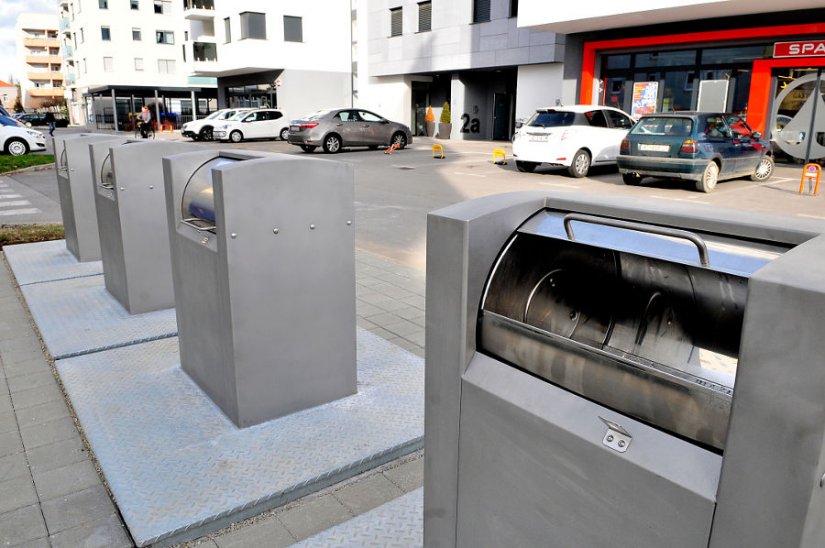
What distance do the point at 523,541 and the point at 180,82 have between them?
68.2m

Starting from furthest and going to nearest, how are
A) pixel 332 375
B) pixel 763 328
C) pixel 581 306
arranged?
pixel 332 375 → pixel 581 306 → pixel 763 328

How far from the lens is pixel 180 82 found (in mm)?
62938

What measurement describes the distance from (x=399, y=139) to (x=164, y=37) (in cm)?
4798

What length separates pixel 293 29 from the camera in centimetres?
4003

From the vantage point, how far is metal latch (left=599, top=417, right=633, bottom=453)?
1.52m

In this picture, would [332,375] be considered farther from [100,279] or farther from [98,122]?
[98,122]

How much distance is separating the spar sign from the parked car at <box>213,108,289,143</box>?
2099 centimetres

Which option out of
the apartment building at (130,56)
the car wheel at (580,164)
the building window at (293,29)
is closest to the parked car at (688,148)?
the car wheel at (580,164)

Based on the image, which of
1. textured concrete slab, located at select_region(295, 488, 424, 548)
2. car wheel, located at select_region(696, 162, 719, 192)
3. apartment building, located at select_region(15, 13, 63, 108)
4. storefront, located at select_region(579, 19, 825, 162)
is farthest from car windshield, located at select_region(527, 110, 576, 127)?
apartment building, located at select_region(15, 13, 63, 108)

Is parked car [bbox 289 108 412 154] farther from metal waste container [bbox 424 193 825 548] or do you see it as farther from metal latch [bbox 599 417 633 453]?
metal latch [bbox 599 417 633 453]

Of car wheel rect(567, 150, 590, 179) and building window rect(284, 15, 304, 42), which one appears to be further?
building window rect(284, 15, 304, 42)

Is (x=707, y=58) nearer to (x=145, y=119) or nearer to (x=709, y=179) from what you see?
(x=709, y=179)

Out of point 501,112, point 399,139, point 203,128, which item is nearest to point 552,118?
point 399,139

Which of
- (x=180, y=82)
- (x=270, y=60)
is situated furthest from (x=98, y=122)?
(x=270, y=60)
